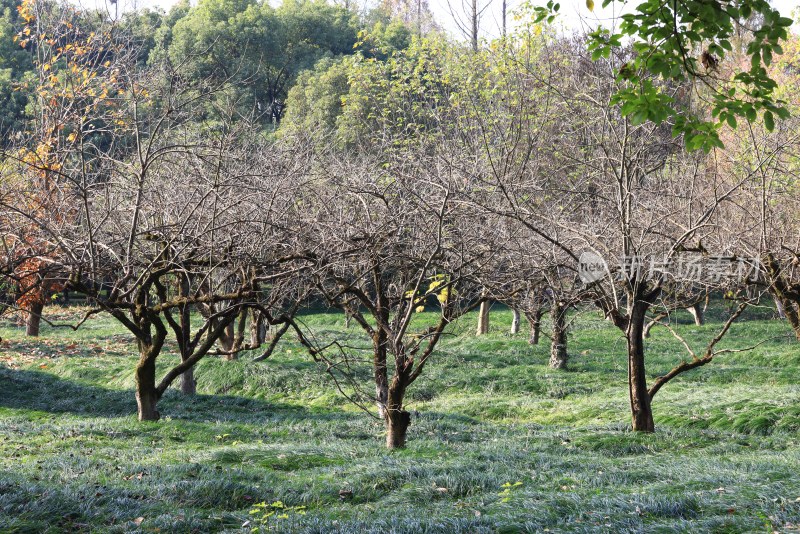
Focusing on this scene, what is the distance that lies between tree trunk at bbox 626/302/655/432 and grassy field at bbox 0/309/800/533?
24cm

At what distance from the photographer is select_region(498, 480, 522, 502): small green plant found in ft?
18.7

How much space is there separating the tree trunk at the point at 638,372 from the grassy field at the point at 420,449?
9.4 inches

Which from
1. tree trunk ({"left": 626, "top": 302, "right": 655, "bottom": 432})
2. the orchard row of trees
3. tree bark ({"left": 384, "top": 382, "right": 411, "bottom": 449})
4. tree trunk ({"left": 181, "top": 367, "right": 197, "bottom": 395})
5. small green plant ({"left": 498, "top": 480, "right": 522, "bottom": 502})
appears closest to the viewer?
small green plant ({"left": 498, "top": 480, "right": 522, "bottom": 502})

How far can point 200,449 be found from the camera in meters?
8.53

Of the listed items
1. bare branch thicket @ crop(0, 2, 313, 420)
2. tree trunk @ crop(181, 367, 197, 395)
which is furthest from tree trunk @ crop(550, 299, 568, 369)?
tree trunk @ crop(181, 367, 197, 395)

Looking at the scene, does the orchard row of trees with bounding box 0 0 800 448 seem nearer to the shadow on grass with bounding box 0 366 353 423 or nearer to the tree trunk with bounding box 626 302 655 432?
the tree trunk with bounding box 626 302 655 432

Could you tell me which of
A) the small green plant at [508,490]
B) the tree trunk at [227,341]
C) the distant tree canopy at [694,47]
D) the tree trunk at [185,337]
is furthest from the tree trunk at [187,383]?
the distant tree canopy at [694,47]

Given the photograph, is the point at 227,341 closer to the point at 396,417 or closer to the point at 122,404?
the point at 122,404

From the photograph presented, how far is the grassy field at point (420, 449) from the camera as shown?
517 centimetres

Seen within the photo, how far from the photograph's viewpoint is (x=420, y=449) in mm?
8570

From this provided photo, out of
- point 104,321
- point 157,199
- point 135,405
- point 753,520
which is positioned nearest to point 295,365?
point 135,405

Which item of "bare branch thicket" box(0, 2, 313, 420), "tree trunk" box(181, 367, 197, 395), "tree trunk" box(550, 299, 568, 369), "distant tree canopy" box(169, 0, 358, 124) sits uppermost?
"distant tree canopy" box(169, 0, 358, 124)

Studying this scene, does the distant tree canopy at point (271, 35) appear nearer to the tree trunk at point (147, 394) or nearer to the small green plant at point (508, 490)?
the tree trunk at point (147, 394)

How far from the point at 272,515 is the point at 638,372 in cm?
499
